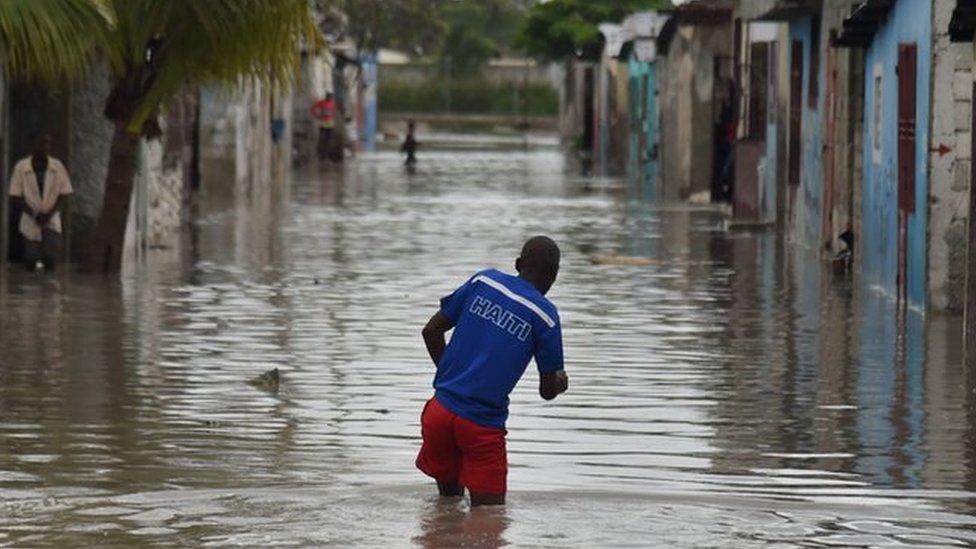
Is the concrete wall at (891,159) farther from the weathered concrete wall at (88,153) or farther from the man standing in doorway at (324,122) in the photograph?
the man standing in doorway at (324,122)

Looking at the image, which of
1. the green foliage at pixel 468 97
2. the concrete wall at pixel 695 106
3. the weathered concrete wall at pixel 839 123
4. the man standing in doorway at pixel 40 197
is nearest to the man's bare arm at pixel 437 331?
the man standing in doorway at pixel 40 197

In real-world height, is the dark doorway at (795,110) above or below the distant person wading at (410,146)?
above

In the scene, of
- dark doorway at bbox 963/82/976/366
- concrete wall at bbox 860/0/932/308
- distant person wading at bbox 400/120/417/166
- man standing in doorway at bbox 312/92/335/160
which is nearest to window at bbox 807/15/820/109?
concrete wall at bbox 860/0/932/308

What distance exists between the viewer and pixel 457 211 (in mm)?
39031

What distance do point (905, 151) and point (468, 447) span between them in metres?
12.9

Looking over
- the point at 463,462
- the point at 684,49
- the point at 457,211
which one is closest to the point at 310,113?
the point at 684,49

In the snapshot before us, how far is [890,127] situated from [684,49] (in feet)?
69.9

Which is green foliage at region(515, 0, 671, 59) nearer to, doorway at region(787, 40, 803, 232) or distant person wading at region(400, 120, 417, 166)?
distant person wading at region(400, 120, 417, 166)

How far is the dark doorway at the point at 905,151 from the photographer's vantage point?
22.0 m

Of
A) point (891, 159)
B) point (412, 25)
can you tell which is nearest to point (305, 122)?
point (412, 25)

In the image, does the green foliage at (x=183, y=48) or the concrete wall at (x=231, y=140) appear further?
the concrete wall at (x=231, y=140)

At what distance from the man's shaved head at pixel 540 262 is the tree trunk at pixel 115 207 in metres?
14.7

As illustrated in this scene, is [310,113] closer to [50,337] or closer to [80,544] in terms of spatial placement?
[50,337]

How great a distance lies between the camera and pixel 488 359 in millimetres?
10023
